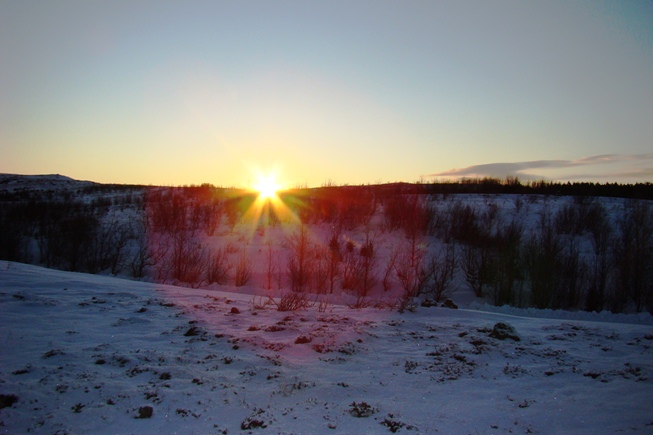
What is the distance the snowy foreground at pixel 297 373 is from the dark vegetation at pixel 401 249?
4711 mm

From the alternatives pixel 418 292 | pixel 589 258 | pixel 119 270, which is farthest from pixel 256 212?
pixel 589 258

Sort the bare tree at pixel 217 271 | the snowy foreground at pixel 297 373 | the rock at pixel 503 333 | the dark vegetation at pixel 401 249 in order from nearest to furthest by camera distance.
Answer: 1. the snowy foreground at pixel 297 373
2. the rock at pixel 503 333
3. the dark vegetation at pixel 401 249
4. the bare tree at pixel 217 271

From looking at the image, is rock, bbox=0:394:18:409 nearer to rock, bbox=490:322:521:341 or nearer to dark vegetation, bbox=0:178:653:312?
rock, bbox=490:322:521:341

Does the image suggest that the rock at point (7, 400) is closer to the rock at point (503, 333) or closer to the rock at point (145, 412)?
the rock at point (145, 412)

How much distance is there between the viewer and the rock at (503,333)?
6.78m

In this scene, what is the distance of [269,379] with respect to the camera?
4.86m

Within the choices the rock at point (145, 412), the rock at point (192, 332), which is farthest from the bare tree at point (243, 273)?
the rock at point (145, 412)

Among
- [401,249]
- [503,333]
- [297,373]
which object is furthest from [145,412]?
[401,249]

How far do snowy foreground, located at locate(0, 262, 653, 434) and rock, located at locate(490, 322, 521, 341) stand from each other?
0.40 feet

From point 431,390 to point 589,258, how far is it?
1985 cm

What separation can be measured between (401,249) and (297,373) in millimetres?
17225

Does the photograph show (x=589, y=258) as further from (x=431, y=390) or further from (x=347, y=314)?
(x=431, y=390)

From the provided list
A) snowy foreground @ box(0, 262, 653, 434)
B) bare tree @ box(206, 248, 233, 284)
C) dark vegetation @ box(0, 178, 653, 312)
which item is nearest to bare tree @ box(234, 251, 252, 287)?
dark vegetation @ box(0, 178, 653, 312)

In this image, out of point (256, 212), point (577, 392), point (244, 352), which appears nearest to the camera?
point (577, 392)
